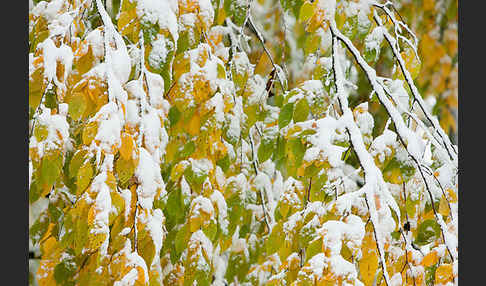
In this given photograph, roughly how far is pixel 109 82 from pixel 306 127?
30 cm

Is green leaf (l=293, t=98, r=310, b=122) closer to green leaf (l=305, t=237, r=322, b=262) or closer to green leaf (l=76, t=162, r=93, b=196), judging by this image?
green leaf (l=305, t=237, r=322, b=262)

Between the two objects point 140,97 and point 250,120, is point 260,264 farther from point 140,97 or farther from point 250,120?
point 140,97

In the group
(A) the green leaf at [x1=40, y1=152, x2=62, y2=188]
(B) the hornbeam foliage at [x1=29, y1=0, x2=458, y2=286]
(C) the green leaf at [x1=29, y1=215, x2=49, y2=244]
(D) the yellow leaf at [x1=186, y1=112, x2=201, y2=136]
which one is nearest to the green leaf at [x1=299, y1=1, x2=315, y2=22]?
(B) the hornbeam foliage at [x1=29, y1=0, x2=458, y2=286]

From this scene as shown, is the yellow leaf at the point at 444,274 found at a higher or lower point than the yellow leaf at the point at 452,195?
lower

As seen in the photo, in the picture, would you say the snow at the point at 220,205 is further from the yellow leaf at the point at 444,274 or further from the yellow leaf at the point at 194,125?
the yellow leaf at the point at 444,274

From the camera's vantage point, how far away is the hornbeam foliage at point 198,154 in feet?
2.44

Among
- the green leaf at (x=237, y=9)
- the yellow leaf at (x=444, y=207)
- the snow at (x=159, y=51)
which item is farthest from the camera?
the green leaf at (x=237, y=9)

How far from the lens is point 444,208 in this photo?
0.93 m

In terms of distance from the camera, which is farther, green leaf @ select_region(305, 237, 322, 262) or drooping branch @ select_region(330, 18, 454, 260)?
drooping branch @ select_region(330, 18, 454, 260)

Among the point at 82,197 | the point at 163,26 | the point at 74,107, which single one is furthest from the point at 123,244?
the point at 163,26

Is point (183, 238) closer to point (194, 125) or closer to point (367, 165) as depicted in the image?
point (194, 125)

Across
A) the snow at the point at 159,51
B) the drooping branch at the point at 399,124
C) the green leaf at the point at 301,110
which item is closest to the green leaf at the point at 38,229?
the snow at the point at 159,51

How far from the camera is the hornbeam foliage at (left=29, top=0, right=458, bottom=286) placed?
745 millimetres

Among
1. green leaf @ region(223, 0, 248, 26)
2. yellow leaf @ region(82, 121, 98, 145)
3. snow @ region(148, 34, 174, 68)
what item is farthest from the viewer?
green leaf @ region(223, 0, 248, 26)
